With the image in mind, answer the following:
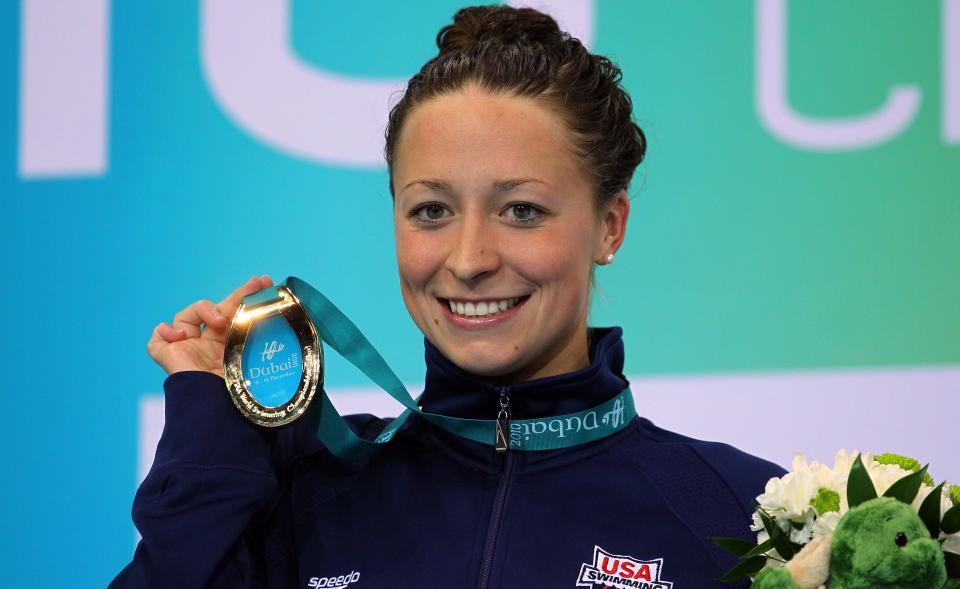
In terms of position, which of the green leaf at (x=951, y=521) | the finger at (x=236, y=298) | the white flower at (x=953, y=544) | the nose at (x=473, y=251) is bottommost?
the white flower at (x=953, y=544)

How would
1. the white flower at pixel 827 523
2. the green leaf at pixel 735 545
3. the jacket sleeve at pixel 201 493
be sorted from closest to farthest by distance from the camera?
1. the white flower at pixel 827 523
2. the green leaf at pixel 735 545
3. the jacket sleeve at pixel 201 493

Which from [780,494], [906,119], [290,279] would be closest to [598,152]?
[290,279]

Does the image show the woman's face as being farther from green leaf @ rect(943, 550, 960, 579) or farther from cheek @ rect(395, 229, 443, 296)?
green leaf @ rect(943, 550, 960, 579)

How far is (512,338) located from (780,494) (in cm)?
43

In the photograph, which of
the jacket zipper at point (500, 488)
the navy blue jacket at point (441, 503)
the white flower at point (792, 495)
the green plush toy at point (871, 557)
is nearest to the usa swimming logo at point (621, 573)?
the navy blue jacket at point (441, 503)

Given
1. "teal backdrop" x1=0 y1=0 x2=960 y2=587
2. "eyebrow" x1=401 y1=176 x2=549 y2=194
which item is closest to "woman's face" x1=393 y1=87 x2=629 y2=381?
"eyebrow" x1=401 y1=176 x2=549 y2=194

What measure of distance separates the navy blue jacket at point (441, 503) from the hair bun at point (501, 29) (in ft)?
1.43

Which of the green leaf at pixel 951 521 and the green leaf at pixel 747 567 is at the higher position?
the green leaf at pixel 951 521

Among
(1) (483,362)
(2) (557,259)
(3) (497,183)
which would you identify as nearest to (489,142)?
(3) (497,183)

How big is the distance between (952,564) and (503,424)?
24.2 inches

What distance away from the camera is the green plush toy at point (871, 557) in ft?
4.17

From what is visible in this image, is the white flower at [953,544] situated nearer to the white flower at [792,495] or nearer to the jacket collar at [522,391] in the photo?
the white flower at [792,495]

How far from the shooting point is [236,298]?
1.75m

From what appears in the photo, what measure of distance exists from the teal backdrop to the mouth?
746 millimetres
